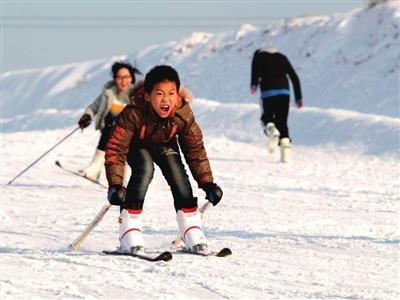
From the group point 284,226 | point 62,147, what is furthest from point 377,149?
point 284,226

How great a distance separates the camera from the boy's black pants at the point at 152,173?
6.42 m

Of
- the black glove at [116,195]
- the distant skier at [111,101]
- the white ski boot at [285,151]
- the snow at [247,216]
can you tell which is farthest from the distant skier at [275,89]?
the black glove at [116,195]

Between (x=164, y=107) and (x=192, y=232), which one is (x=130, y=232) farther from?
(x=164, y=107)

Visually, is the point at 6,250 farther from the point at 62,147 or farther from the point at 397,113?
the point at 397,113

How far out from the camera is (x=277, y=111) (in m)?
14.5

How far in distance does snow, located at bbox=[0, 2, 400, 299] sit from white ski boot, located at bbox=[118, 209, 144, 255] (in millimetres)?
143

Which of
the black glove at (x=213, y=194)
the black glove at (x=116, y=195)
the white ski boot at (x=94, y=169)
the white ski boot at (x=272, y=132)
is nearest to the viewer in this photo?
the black glove at (x=116, y=195)

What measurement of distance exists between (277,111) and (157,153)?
8.13 meters

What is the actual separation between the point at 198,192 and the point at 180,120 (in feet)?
17.1

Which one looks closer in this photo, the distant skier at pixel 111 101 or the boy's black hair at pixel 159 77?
the boy's black hair at pixel 159 77

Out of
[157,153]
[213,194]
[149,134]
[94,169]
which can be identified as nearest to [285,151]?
[94,169]

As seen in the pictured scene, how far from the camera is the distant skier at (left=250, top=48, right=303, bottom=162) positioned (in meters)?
14.5

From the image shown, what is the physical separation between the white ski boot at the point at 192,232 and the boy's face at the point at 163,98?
0.65 m

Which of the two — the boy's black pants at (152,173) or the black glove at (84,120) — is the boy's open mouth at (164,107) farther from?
the black glove at (84,120)
